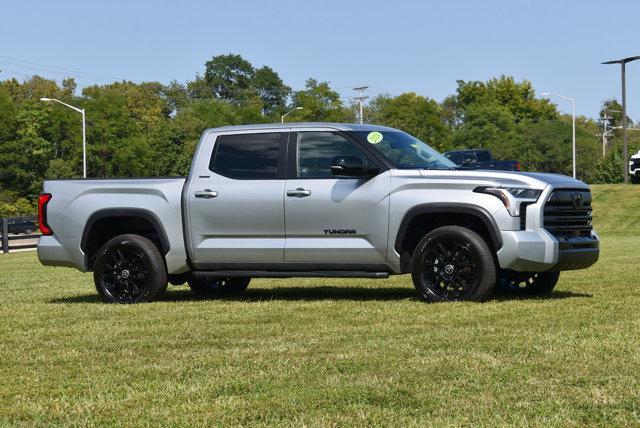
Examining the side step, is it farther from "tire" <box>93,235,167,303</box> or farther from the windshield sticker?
the windshield sticker

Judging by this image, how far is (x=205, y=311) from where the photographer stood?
11211mm

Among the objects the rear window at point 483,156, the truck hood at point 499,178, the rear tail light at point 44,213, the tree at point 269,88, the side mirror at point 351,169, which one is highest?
the tree at point 269,88

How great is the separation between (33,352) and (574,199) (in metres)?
5.78

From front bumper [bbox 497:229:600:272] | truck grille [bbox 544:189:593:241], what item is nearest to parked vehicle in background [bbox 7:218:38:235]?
truck grille [bbox 544:189:593:241]

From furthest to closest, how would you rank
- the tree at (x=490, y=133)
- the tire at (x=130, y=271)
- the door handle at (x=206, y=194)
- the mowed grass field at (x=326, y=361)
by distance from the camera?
the tree at (x=490, y=133)
the tire at (x=130, y=271)
the door handle at (x=206, y=194)
the mowed grass field at (x=326, y=361)

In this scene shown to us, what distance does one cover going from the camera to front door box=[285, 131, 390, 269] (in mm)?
11516

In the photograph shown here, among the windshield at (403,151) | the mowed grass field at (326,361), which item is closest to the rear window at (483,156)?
the mowed grass field at (326,361)

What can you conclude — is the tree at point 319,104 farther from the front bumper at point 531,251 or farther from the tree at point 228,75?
the front bumper at point 531,251

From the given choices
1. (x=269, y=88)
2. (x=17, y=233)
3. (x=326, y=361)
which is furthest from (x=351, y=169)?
(x=269, y=88)

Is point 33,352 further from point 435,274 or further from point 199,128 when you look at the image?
point 199,128

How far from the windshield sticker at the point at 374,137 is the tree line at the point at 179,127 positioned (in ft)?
235

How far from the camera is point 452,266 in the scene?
11250mm

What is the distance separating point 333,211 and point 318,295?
162 cm

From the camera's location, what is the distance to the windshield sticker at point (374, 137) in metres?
11.9
